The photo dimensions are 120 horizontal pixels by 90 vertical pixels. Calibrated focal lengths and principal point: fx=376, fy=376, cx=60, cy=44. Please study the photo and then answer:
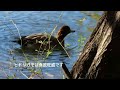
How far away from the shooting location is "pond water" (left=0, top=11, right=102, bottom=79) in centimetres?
450

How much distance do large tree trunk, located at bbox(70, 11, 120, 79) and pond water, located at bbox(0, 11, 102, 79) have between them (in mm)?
1032

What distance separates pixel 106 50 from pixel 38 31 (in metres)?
3.36

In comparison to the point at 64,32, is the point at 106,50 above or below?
above

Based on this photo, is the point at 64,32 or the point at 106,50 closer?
the point at 106,50

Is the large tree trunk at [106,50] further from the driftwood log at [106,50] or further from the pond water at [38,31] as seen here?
the pond water at [38,31]

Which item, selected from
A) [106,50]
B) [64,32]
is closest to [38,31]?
[64,32]

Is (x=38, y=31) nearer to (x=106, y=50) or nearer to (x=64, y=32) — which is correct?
(x=64, y=32)

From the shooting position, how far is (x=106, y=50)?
312 cm

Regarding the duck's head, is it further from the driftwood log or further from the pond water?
the driftwood log

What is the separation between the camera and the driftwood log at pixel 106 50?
309 centimetres

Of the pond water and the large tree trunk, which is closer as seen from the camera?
the large tree trunk

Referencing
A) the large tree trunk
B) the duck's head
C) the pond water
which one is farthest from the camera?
the duck's head

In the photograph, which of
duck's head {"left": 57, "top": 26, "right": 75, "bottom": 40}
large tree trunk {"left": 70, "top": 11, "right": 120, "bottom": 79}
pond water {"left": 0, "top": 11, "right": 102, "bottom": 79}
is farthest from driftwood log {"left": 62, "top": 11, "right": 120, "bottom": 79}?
duck's head {"left": 57, "top": 26, "right": 75, "bottom": 40}
